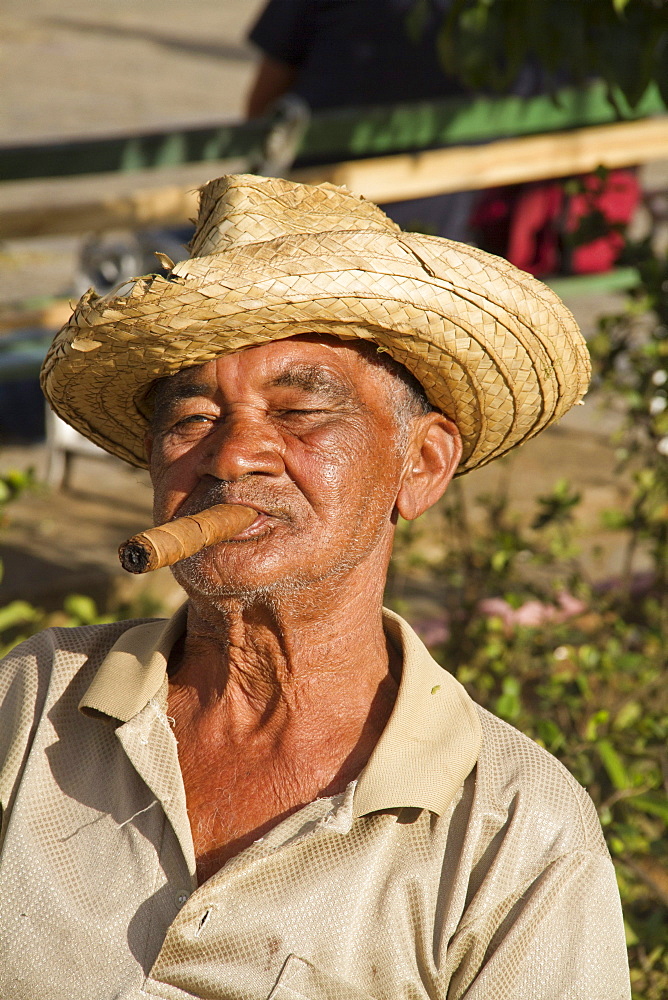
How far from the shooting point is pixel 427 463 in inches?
96.6

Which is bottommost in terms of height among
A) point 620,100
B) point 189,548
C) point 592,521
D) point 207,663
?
point 592,521

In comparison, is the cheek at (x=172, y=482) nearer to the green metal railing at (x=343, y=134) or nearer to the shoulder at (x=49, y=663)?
the shoulder at (x=49, y=663)

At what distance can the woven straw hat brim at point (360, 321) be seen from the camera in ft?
6.56

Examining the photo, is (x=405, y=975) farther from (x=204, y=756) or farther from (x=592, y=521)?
(x=592, y=521)

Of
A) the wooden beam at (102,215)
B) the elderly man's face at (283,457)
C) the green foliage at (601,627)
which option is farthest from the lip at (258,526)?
the wooden beam at (102,215)

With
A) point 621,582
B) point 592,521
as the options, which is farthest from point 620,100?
point 621,582

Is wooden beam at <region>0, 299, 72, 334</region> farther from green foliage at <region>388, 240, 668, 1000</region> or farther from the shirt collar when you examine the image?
the shirt collar

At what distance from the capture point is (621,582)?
4.32m

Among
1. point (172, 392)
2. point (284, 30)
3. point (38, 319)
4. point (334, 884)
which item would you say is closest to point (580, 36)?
point (172, 392)

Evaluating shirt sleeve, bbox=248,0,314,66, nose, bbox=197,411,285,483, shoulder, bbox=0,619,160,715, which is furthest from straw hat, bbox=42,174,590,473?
shirt sleeve, bbox=248,0,314,66

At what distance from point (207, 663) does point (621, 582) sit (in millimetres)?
2373

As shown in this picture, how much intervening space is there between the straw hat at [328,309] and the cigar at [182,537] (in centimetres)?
33

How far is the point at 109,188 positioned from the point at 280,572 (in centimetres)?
1058

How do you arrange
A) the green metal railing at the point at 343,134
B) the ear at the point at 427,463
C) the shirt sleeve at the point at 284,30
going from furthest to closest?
the shirt sleeve at the point at 284,30 → the green metal railing at the point at 343,134 → the ear at the point at 427,463
